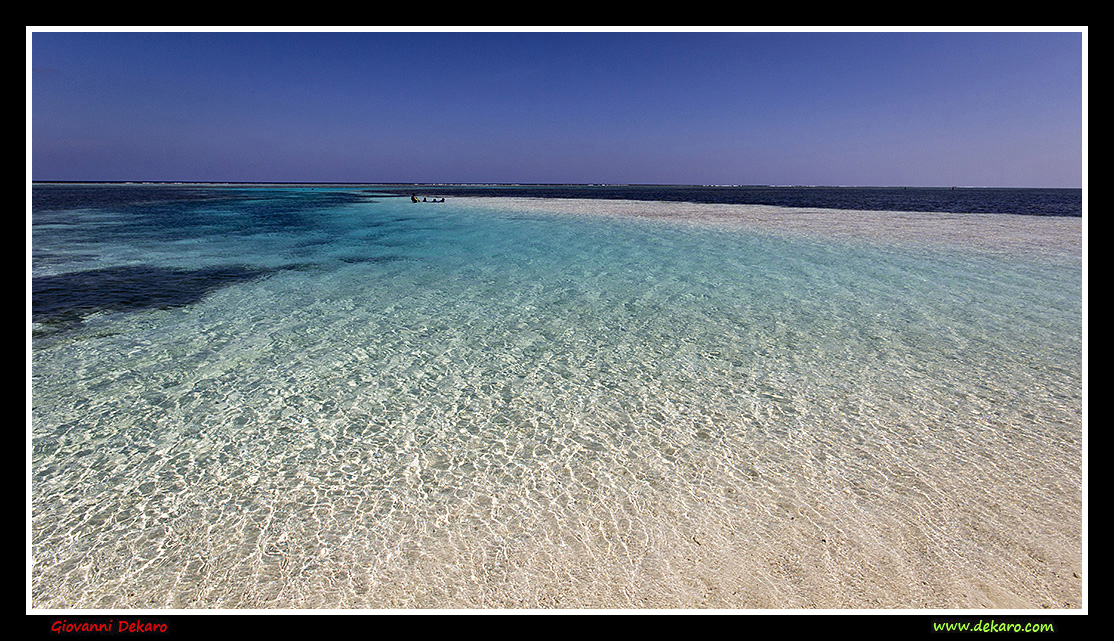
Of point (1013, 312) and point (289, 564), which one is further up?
point (1013, 312)

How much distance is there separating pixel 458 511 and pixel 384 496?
0.55 metres

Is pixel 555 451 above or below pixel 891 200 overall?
below

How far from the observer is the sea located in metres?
2.91

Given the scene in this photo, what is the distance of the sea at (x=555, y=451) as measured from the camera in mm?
2908

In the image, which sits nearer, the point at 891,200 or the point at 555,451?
the point at 555,451

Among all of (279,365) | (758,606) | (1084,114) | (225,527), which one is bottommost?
(758,606)

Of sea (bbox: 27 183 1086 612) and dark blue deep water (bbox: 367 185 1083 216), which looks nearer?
sea (bbox: 27 183 1086 612)

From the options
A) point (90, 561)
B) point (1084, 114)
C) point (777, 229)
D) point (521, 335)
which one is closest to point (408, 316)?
point (521, 335)

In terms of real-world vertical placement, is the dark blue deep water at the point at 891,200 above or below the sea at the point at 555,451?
above

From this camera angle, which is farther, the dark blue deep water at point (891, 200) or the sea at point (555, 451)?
the dark blue deep water at point (891, 200)

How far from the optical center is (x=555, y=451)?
4.25 m

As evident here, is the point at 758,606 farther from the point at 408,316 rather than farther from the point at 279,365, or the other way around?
the point at 408,316

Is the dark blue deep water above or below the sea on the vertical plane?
above

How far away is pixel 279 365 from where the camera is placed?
5.93 meters
